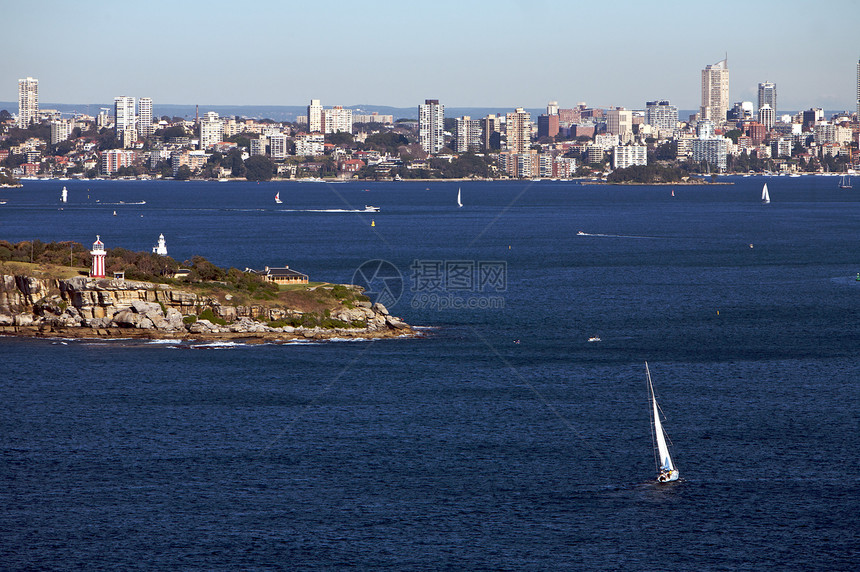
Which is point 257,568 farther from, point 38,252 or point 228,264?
point 228,264

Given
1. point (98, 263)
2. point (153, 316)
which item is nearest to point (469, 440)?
point (153, 316)

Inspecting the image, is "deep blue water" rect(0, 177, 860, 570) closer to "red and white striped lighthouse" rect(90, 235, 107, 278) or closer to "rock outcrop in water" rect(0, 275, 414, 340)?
"rock outcrop in water" rect(0, 275, 414, 340)

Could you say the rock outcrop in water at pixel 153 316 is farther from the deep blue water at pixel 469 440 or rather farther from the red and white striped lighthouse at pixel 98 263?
the deep blue water at pixel 469 440

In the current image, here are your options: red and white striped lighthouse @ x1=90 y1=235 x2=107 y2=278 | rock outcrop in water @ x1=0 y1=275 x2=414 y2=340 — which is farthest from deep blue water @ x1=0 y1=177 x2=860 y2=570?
red and white striped lighthouse @ x1=90 y1=235 x2=107 y2=278

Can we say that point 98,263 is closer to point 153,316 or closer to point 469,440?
point 153,316

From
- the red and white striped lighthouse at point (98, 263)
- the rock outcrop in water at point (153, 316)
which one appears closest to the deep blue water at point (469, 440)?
the rock outcrop in water at point (153, 316)

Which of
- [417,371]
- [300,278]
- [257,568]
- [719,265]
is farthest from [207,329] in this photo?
[719,265]
